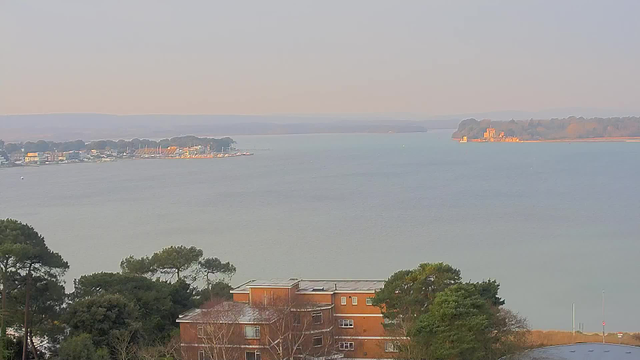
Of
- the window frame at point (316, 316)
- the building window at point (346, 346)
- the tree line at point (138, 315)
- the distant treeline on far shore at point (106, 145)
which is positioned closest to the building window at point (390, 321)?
the tree line at point (138, 315)

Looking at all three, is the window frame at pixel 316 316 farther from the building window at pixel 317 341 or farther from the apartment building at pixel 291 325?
the building window at pixel 317 341

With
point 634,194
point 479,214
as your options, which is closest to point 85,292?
point 479,214

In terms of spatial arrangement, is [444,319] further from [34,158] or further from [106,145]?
[106,145]

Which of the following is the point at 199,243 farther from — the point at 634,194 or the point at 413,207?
the point at 634,194

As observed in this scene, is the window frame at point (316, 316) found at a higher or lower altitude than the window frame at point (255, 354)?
higher

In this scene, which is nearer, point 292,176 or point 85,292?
point 85,292

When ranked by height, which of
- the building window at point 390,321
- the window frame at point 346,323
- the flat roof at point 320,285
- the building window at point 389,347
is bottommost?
the building window at point 389,347

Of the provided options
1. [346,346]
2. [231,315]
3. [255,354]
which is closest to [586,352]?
[346,346]
